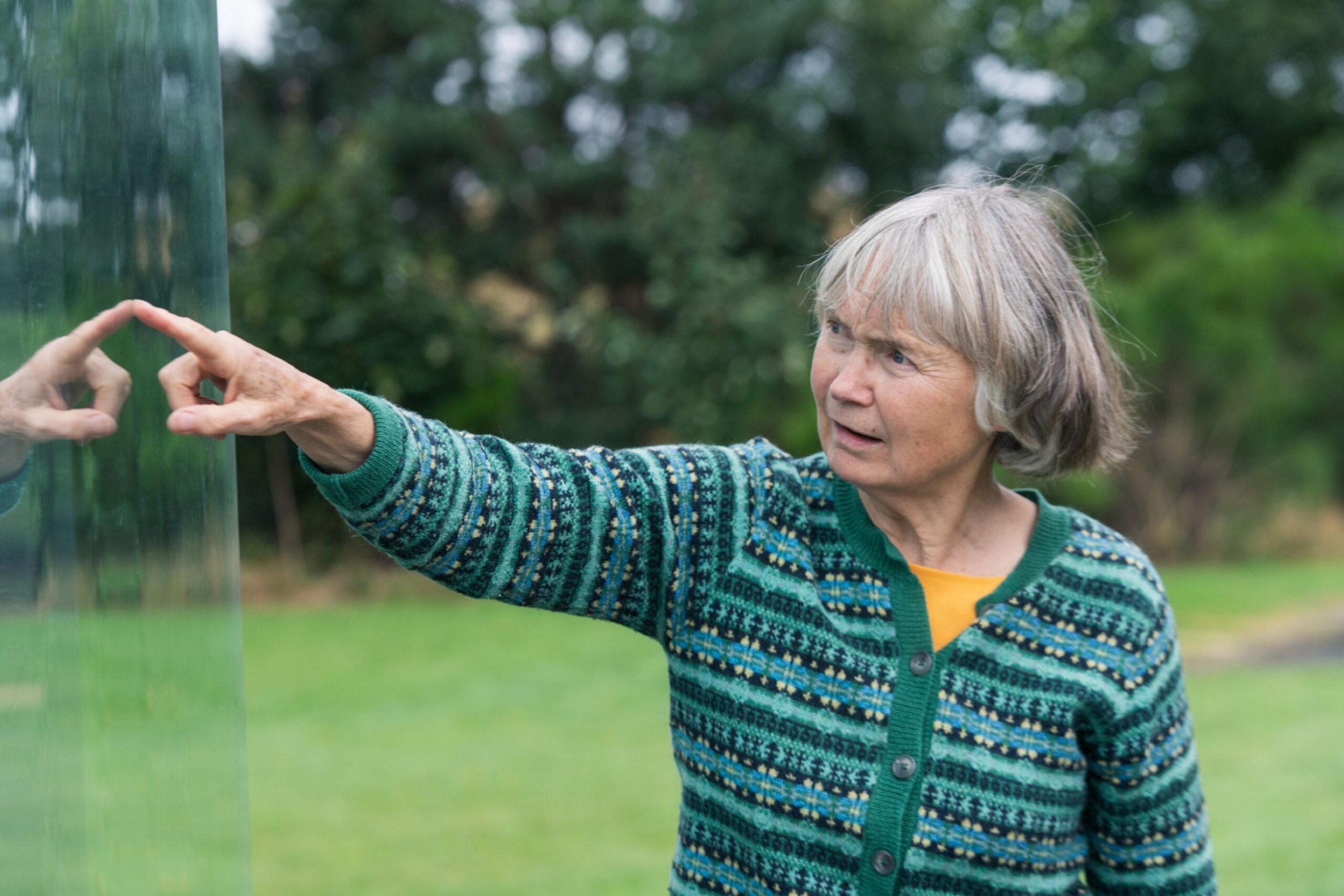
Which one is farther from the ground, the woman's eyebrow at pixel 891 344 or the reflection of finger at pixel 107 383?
the woman's eyebrow at pixel 891 344

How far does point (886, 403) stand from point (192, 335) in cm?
75

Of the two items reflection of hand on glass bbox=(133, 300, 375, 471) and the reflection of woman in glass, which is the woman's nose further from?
the reflection of woman in glass

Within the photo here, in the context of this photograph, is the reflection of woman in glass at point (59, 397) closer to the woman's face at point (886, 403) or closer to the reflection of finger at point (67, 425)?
the reflection of finger at point (67, 425)

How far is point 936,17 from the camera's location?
475 inches

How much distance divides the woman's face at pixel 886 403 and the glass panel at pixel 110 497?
0.68 meters

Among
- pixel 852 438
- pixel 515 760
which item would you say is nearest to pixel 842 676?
pixel 852 438

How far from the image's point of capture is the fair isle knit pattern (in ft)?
4.62

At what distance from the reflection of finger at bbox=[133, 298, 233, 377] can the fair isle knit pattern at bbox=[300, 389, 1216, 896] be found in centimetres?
37

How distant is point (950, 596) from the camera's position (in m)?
1.53

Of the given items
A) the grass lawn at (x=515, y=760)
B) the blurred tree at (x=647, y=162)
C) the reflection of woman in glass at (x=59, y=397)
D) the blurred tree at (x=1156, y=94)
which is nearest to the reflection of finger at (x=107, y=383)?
the reflection of woman in glass at (x=59, y=397)

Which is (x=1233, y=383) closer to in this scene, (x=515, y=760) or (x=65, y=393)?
(x=515, y=760)

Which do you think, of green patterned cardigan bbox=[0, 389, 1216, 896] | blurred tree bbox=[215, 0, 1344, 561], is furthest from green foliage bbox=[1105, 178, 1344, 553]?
green patterned cardigan bbox=[0, 389, 1216, 896]

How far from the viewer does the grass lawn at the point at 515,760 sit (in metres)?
4.13

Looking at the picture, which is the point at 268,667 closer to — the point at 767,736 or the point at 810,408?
the point at 810,408
